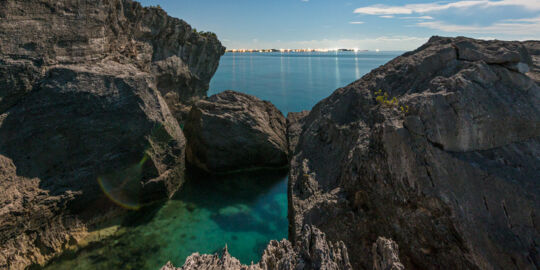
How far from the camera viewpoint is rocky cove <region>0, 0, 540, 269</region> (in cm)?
685

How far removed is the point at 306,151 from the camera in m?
15.0

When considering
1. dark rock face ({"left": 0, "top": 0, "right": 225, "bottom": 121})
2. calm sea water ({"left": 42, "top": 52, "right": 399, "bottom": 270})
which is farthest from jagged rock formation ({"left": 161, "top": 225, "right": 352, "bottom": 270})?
dark rock face ({"left": 0, "top": 0, "right": 225, "bottom": 121})

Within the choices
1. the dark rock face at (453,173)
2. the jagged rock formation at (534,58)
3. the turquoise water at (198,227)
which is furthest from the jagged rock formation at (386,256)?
the jagged rock formation at (534,58)

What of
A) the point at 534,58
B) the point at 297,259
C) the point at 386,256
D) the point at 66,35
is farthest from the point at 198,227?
the point at 534,58

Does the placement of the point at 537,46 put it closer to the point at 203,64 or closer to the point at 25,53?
the point at 25,53

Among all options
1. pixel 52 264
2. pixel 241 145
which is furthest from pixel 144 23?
pixel 52 264

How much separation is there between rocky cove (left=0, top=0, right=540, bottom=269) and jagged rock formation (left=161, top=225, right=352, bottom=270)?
33mm

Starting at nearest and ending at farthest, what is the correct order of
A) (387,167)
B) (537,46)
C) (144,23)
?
(387,167)
(537,46)
(144,23)

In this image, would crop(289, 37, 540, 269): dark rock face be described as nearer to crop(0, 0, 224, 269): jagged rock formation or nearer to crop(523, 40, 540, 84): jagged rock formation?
crop(523, 40, 540, 84): jagged rock formation

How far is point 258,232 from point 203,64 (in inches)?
1083

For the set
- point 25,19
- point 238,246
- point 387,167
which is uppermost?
point 25,19

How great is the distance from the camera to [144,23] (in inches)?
948

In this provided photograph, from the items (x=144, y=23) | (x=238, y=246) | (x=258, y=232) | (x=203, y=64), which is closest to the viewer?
(x=238, y=246)

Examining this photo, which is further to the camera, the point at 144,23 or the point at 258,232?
the point at 144,23
